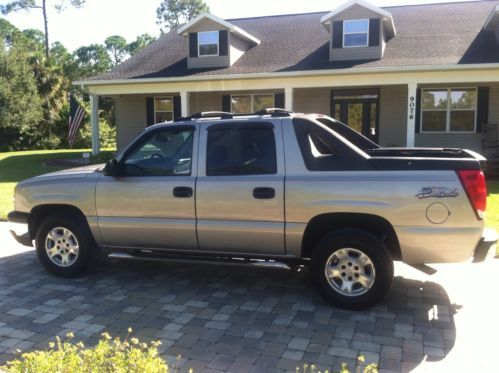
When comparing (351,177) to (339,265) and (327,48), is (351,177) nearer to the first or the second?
(339,265)

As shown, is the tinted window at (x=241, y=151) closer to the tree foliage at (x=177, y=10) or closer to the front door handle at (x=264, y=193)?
the front door handle at (x=264, y=193)

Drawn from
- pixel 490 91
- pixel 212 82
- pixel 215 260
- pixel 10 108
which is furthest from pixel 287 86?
pixel 10 108

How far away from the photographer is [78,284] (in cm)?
562

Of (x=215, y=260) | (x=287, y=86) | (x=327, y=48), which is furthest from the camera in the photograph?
(x=327, y=48)

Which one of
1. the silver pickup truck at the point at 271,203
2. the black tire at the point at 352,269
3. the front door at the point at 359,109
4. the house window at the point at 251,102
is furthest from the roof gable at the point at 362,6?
the black tire at the point at 352,269

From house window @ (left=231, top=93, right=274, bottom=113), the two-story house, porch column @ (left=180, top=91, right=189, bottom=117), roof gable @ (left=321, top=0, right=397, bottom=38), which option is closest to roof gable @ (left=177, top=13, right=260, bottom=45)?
the two-story house

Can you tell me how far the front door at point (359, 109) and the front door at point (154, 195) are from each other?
13.3m

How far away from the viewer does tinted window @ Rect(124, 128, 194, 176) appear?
208 inches

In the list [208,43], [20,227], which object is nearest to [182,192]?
[20,227]

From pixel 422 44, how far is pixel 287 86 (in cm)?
506

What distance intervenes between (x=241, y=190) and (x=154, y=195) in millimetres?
958

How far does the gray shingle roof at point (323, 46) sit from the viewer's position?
16156mm

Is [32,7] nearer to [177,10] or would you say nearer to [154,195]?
[177,10]

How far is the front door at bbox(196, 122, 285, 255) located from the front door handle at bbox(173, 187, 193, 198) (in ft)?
0.30
